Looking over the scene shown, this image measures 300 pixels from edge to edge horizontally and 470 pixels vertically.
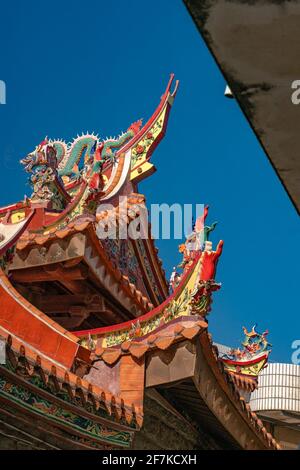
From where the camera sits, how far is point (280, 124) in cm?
188

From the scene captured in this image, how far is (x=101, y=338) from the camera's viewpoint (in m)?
9.13

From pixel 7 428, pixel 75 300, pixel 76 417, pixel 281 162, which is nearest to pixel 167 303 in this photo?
pixel 75 300

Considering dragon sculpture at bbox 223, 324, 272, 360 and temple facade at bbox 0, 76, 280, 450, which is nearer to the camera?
temple facade at bbox 0, 76, 280, 450

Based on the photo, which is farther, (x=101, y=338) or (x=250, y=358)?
(x=250, y=358)

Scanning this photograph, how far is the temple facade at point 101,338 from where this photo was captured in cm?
613

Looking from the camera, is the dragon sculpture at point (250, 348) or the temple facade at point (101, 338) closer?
the temple facade at point (101, 338)

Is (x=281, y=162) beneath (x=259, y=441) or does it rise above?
beneath

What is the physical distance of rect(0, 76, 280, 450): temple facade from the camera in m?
6.13

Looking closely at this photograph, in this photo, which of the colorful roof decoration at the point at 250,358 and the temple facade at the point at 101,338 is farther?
the colorful roof decoration at the point at 250,358

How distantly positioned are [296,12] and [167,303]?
7.22 metres
